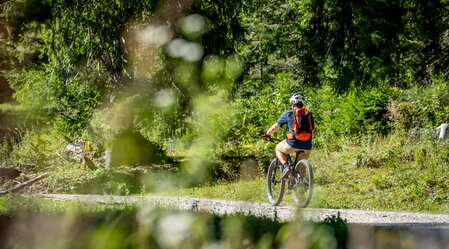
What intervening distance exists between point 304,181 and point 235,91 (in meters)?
4.60

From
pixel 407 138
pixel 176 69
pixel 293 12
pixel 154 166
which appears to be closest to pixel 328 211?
pixel 176 69

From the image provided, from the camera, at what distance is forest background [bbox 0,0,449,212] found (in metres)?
12.1

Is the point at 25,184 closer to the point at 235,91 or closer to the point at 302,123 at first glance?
the point at 235,91

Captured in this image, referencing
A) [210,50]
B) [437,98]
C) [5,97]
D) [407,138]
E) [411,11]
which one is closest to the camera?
[210,50]

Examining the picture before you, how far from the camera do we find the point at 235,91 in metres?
15.6

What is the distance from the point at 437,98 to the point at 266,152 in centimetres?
435

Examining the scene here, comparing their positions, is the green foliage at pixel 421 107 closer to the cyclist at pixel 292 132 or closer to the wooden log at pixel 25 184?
the cyclist at pixel 292 132

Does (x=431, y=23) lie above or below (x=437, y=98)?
above

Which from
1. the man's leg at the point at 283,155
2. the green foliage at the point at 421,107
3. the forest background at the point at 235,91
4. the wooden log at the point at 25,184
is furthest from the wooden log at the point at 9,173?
the green foliage at the point at 421,107

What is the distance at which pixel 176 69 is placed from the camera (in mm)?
12039

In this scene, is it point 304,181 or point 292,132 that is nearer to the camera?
point 292,132

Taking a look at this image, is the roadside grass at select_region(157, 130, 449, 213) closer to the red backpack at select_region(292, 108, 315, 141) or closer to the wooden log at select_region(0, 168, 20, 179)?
the red backpack at select_region(292, 108, 315, 141)

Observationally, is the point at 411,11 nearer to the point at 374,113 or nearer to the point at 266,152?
the point at 374,113

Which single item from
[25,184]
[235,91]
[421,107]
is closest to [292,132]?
[235,91]
